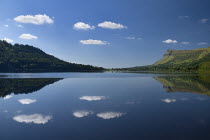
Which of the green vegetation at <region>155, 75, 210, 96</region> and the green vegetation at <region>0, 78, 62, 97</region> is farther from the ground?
the green vegetation at <region>0, 78, 62, 97</region>

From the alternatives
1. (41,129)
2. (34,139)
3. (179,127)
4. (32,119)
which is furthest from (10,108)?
(179,127)

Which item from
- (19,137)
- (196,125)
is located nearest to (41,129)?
(19,137)

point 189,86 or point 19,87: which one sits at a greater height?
point 19,87

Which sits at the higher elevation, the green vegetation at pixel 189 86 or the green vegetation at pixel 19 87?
the green vegetation at pixel 19 87

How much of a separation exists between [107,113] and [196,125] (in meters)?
10.1

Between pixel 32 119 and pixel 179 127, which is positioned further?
pixel 32 119

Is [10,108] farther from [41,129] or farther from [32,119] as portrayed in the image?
[41,129]

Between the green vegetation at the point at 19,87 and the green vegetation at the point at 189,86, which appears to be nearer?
the green vegetation at the point at 19,87

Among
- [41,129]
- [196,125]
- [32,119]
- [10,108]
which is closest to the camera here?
[41,129]

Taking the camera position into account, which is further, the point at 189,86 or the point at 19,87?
the point at 189,86

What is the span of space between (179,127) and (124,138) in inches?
242

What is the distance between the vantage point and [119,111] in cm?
2641

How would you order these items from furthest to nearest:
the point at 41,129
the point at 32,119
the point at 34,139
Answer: the point at 32,119, the point at 41,129, the point at 34,139

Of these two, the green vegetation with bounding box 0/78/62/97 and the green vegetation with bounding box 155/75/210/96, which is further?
the green vegetation with bounding box 155/75/210/96
